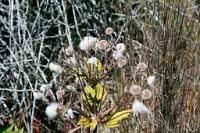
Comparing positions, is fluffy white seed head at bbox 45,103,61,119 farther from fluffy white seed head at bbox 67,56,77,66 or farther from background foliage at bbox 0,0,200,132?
background foliage at bbox 0,0,200,132

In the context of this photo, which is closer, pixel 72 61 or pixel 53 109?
pixel 53 109

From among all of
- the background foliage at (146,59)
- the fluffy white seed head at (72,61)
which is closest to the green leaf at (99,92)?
the fluffy white seed head at (72,61)

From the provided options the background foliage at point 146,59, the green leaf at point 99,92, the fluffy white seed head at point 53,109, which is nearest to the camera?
the fluffy white seed head at point 53,109

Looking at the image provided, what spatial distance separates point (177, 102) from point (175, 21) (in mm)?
353

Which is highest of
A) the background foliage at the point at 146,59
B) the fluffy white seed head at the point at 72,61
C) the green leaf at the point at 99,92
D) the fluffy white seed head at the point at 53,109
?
the fluffy white seed head at the point at 72,61

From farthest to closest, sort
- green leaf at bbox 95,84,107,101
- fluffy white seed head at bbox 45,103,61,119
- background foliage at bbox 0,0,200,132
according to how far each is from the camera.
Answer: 1. background foliage at bbox 0,0,200,132
2. green leaf at bbox 95,84,107,101
3. fluffy white seed head at bbox 45,103,61,119

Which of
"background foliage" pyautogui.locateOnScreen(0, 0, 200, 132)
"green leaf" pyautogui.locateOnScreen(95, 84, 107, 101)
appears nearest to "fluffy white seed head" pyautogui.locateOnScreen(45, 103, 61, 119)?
"green leaf" pyautogui.locateOnScreen(95, 84, 107, 101)

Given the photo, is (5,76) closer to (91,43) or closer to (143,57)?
(143,57)

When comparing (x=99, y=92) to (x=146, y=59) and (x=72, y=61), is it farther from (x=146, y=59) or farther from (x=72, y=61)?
(x=146, y=59)

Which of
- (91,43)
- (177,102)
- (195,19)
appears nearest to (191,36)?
(195,19)

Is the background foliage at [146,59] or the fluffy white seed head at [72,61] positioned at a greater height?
the fluffy white seed head at [72,61]

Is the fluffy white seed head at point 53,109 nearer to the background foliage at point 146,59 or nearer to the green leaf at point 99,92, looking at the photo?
the green leaf at point 99,92

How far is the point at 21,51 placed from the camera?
1947mm

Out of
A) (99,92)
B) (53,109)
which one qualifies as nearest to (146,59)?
(99,92)
